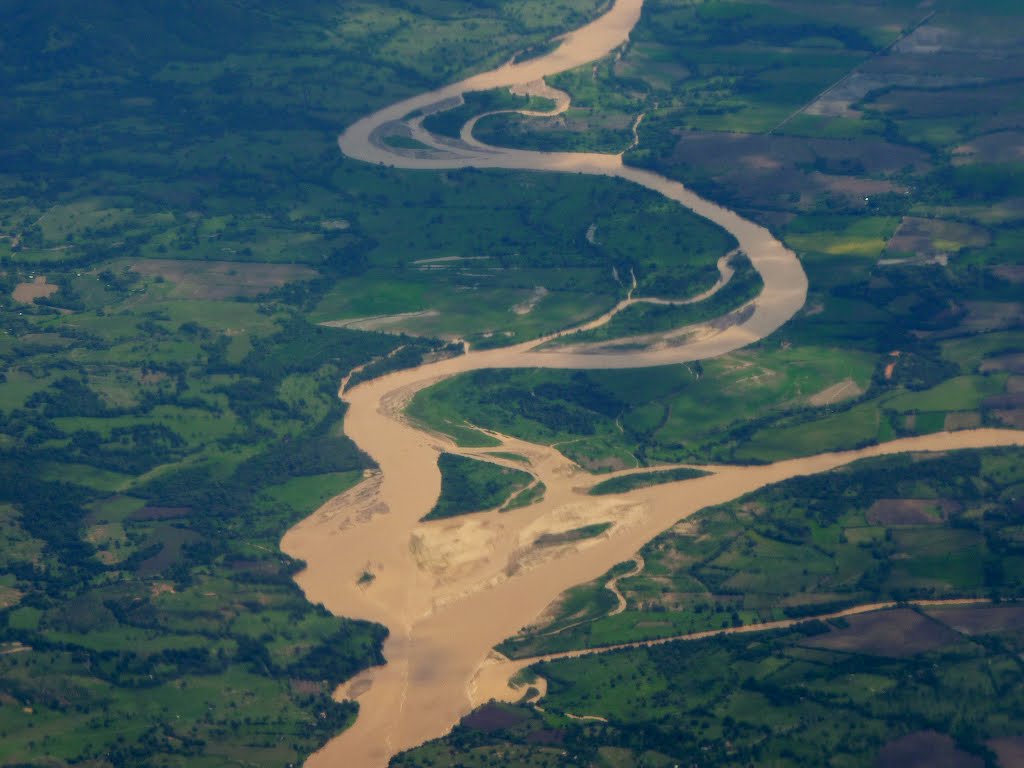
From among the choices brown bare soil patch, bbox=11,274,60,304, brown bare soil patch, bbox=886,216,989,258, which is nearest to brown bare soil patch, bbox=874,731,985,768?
brown bare soil patch, bbox=886,216,989,258

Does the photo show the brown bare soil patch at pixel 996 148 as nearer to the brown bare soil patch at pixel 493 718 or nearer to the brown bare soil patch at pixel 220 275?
the brown bare soil patch at pixel 220 275

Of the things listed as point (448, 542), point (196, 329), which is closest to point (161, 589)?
point (448, 542)

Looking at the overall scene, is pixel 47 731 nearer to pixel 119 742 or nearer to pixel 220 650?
pixel 119 742

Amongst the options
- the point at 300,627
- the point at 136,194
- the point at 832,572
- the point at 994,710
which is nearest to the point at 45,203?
the point at 136,194

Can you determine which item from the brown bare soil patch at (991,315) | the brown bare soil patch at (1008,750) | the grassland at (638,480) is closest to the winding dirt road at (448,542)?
the grassland at (638,480)

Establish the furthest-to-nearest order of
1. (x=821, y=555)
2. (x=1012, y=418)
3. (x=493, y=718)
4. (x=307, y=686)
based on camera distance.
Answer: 1. (x=1012, y=418)
2. (x=821, y=555)
3. (x=307, y=686)
4. (x=493, y=718)

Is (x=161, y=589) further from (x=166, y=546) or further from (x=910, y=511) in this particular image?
(x=910, y=511)

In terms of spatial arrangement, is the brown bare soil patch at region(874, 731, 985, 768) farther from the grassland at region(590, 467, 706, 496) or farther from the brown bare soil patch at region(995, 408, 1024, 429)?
the brown bare soil patch at region(995, 408, 1024, 429)
